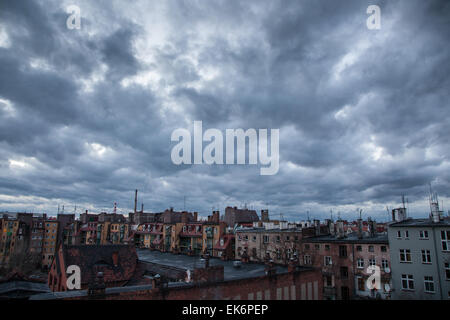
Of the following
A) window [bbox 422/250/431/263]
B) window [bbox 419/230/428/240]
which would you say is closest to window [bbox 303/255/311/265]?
window [bbox 422/250/431/263]

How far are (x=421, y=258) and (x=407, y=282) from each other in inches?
168

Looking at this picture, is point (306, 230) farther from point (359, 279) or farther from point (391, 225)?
point (391, 225)

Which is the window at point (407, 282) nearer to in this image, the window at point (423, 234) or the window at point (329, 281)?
the window at point (423, 234)

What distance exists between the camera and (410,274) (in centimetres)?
4053

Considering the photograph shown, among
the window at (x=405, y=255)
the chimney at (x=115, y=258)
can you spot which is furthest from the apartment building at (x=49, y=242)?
the window at (x=405, y=255)

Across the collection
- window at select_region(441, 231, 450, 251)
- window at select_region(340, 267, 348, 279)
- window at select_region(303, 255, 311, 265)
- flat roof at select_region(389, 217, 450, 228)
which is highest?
flat roof at select_region(389, 217, 450, 228)

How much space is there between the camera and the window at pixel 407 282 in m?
40.4

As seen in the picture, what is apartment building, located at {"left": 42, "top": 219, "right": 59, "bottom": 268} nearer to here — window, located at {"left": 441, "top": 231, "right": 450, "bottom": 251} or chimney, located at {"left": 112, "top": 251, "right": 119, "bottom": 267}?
chimney, located at {"left": 112, "top": 251, "right": 119, "bottom": 267}

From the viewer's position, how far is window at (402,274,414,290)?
40397mm

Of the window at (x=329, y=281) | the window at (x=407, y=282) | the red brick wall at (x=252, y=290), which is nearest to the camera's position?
the red brick wall at (x=252, y=290)

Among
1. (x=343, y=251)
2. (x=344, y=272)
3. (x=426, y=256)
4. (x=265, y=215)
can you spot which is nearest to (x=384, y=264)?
(x=426, y=256)

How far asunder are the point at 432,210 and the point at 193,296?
37507mm

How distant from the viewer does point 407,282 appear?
1607 inches
